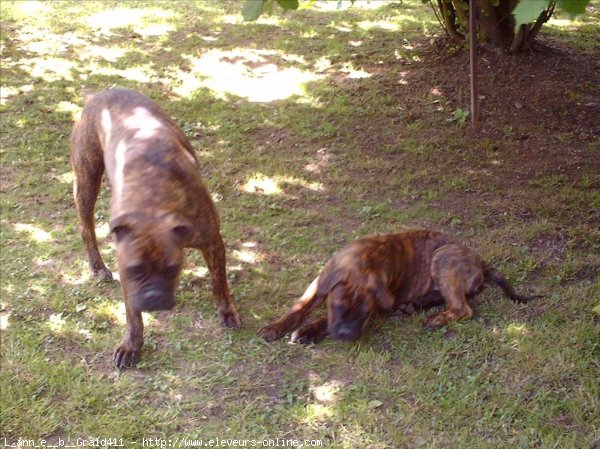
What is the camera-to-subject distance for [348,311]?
4.57m

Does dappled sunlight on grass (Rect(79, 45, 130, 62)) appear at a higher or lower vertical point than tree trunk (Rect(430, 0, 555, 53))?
lower

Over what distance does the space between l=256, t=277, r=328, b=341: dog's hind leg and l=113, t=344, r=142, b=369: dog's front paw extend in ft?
2.71

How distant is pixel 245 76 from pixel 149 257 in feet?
19.5

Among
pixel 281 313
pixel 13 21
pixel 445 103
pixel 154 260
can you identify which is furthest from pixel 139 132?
pixel 13 21

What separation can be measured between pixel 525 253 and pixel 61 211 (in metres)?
4.21

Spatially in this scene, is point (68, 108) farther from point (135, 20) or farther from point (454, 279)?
point (454, 279)

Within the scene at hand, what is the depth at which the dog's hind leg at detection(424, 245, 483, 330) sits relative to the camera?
4801mm

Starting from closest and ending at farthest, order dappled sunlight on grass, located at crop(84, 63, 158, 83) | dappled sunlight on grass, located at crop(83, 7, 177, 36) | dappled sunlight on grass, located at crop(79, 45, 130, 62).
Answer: dappled sunlight on grass, located at crop(84, 63, 158, 83) → dappled sunlight on grass, located at crop(79, 45, 130, 62) → dappled sunlight on grass, located at crop(83, 7, 177, 36)

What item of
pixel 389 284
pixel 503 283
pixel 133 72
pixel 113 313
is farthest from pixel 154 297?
pixel 133 72

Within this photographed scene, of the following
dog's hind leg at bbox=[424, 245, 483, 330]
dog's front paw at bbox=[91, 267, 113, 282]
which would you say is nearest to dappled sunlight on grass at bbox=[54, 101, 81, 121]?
dog's front paw at bbox=[91, 267, 113, 282]

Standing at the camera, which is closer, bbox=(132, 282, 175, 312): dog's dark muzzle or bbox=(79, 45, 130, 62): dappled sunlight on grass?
bbox=(132, 282, 175, 312): dog's dark muzzle

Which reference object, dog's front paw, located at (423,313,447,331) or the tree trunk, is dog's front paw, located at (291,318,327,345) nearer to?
dog's front paw, located at (423,313,447,331)

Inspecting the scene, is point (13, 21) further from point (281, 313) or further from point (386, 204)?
point (281, 313)

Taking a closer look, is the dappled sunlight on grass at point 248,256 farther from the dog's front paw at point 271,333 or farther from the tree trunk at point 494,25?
the tree trunk at point 494,25
